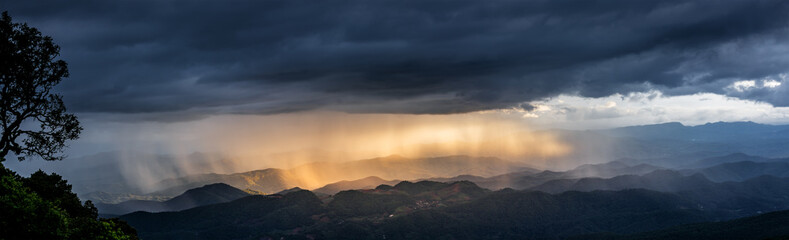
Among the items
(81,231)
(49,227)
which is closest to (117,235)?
(81,231)

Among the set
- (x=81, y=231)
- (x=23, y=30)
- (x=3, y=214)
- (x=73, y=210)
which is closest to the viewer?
(x=3, y=214)

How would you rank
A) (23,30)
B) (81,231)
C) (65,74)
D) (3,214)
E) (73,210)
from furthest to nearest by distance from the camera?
(73,210)
(65,74)
(23,30)
(81,231)
(3,214)

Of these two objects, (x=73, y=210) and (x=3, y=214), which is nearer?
(x=3, y=214)

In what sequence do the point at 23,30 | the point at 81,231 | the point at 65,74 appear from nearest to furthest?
1. the point at 81,231
2. the point at 23,30
3. the point at 65,74

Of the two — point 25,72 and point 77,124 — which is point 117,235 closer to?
point 77,124

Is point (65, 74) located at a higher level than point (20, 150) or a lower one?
higher

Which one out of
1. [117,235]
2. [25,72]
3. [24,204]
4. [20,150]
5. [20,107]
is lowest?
[117,235]

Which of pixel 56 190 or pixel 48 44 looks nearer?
pixel 48 44

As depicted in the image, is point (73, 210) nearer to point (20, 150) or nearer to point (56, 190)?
point (56, 190)

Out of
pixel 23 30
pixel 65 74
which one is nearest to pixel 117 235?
pixel 65 74
